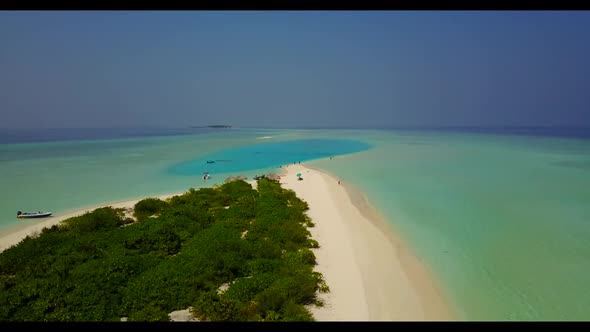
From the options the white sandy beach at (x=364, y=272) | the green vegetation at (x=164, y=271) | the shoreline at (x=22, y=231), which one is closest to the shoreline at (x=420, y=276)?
the white sandy beach at (x=364, y=272)

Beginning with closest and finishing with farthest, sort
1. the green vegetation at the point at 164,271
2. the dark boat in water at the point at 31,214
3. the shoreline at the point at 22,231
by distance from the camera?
1. the green vegetation at the point at 164,271
2. the shoreline at the point at 22,231
3. the dark boat in water at the point at 31,214

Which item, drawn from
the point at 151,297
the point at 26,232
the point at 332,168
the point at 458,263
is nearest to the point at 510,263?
the point at 458,263

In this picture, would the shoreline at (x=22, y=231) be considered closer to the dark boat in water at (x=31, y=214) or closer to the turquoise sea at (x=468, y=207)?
the dark boat in water at (x=31, y=214)

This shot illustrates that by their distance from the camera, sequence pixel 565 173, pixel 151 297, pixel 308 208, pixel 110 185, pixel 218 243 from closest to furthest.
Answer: pixel 151 297 < pixel 218 243 < pixel 308 208 < pixel 110 185 < pixel 565 173

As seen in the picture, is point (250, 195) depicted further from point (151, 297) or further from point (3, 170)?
point (3, 170)

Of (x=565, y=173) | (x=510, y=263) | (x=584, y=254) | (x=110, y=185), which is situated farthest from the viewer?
(x=565, y=173)

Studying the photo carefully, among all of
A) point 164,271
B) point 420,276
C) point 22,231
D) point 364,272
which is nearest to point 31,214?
point 22,231

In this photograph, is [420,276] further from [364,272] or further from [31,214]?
[31,214]
